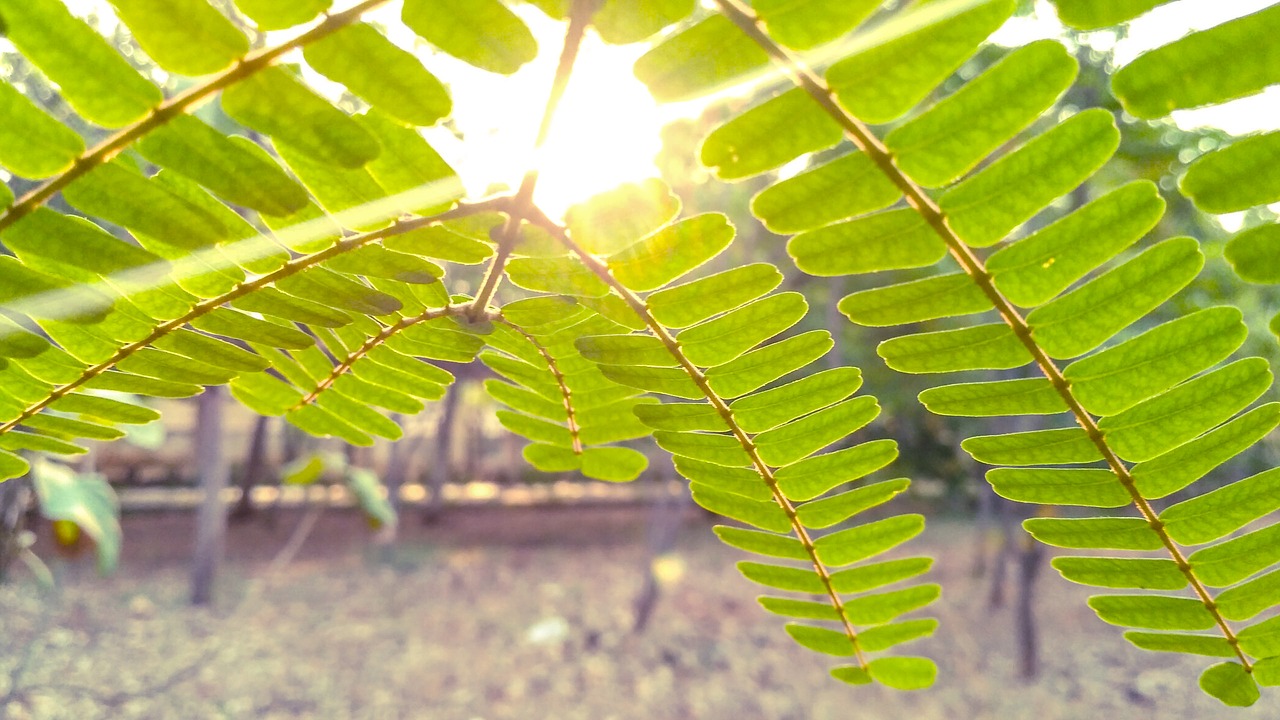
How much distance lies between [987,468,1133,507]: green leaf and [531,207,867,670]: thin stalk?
14 centimetres

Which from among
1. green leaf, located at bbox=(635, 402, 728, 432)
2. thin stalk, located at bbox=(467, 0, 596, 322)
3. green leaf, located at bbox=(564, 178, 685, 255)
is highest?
thin stalk, located at bbox=(467, 0, 596, 322)

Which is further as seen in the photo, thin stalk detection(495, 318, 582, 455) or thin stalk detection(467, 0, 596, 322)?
thin stalk detection(495, 318, 582, 455)

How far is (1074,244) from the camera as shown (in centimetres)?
40

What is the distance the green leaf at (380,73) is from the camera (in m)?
0.31

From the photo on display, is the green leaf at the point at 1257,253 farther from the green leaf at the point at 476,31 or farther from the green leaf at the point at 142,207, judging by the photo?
the green leaf at the point at 142,207

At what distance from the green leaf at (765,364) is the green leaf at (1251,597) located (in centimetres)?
29

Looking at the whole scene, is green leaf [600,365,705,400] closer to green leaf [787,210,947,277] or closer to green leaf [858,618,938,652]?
green leaf [787,210,947,277]

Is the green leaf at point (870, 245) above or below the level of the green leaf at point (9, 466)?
below

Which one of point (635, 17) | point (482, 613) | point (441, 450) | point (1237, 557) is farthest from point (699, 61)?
point (441, 450)

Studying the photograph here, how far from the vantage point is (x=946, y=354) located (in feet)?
1.50

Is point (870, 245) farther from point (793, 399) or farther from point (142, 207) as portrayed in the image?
point (142, 207)

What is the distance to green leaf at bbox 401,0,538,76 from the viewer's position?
0.31m

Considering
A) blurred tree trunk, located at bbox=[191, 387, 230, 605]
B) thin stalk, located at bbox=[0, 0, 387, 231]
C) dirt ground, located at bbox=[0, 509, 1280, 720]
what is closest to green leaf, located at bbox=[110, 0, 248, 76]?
thin stalk, located at bbox=[0, 0, 387, 231]

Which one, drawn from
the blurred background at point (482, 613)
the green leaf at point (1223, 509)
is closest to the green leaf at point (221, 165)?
the green leaf at point (1223, 509)
